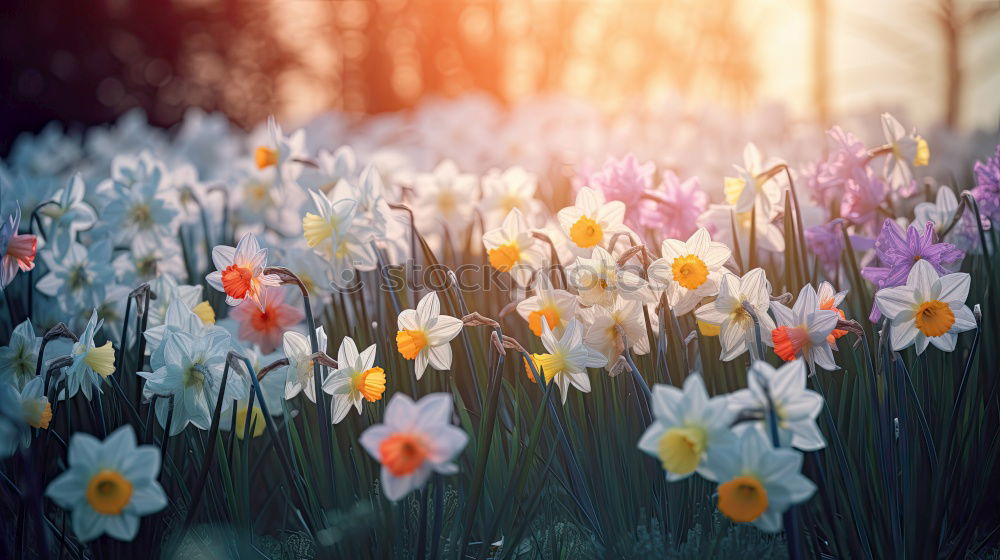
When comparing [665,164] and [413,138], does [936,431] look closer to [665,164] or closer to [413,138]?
[665,164]

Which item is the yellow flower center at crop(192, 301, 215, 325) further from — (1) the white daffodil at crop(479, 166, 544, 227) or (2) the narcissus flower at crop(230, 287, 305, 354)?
(1) the white daffodil at crop(479, 166, 544, 227)

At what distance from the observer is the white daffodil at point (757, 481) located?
1.17m

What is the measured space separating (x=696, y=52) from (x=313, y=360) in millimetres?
9045

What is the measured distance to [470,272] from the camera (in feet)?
9.33

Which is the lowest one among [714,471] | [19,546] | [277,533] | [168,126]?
[277,533]

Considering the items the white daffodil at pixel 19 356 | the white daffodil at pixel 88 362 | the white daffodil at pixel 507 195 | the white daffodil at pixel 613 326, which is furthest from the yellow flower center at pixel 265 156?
the white daffodil at pixel 613 326

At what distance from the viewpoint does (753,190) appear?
2.08 meters

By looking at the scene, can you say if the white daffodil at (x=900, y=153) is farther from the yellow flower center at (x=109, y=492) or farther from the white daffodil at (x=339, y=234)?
the yellow flower center at (x=109, y=492)

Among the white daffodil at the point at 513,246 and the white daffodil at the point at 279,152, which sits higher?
the white daffodil at the point at 279,152

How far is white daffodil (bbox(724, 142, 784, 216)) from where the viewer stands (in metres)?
2.08

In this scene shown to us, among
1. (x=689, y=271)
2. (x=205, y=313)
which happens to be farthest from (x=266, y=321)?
(x=689, y=271)

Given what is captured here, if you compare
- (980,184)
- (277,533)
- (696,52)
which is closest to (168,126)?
(696,52)

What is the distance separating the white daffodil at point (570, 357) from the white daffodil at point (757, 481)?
1.32ft

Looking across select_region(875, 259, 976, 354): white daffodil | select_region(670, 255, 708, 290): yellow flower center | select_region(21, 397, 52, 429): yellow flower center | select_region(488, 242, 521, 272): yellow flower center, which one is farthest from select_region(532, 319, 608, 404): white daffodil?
select_region(21, 397, 52, 429): yellow flower center
